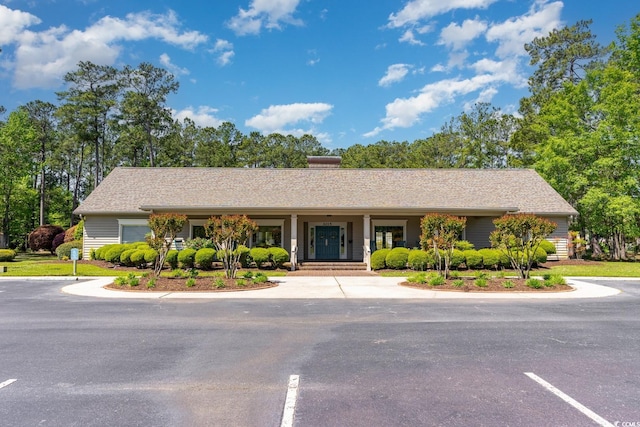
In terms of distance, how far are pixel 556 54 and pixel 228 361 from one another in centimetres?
4419

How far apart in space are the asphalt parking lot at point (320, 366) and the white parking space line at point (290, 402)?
0.07 feet

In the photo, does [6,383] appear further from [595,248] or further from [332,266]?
[595,248]

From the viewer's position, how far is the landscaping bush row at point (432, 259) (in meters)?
18.3

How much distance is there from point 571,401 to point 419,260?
14.1 metres

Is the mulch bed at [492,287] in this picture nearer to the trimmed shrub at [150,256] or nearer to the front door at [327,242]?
the front door at [327,242]

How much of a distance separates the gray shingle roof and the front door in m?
1.95

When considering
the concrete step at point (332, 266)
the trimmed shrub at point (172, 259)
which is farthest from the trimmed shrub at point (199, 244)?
the concrete step at point (332, 266)

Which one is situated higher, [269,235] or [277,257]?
Result: [269,235]

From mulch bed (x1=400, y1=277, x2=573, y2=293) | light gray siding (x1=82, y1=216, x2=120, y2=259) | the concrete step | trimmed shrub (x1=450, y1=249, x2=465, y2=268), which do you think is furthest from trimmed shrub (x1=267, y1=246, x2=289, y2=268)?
light gray siding (x1=82, y1=216, x2=120, y2=259)

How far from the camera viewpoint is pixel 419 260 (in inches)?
719

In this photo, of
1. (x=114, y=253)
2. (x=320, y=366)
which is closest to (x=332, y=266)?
(x=114, y=253)

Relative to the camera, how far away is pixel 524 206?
22688 mm

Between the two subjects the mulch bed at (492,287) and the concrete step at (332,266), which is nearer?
the mulch bed at (492,287)

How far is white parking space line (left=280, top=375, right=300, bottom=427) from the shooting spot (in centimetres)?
380
